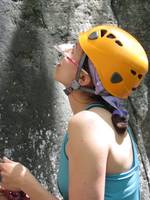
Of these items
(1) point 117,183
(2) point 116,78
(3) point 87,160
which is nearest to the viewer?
(3) point 87,160

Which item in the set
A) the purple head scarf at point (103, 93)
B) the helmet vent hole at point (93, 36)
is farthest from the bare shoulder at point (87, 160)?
the helmet vent hole at point (93, 36)

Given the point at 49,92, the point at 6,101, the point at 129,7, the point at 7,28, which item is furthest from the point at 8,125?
the point at 129,7

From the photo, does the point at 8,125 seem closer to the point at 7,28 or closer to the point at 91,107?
the point at 7,28

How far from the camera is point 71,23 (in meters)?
Result: 3.72

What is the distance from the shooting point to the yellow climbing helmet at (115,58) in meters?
2.64

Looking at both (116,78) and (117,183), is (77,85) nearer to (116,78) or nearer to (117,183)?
(116,78)

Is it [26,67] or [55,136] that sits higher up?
[26,67]

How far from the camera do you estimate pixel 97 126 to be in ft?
8.14

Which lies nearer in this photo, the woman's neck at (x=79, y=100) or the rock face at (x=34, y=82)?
the woman's neck at (x=79, y=100)

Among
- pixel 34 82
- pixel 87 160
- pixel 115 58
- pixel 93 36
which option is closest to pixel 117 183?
pixel 87 160

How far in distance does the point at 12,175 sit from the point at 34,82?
94cm

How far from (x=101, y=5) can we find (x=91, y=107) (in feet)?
4.77

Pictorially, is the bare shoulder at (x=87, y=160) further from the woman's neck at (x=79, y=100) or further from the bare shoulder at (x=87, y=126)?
the woman's neck at (x=79, y=100)

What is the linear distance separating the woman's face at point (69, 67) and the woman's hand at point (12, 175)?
461 millimetres
